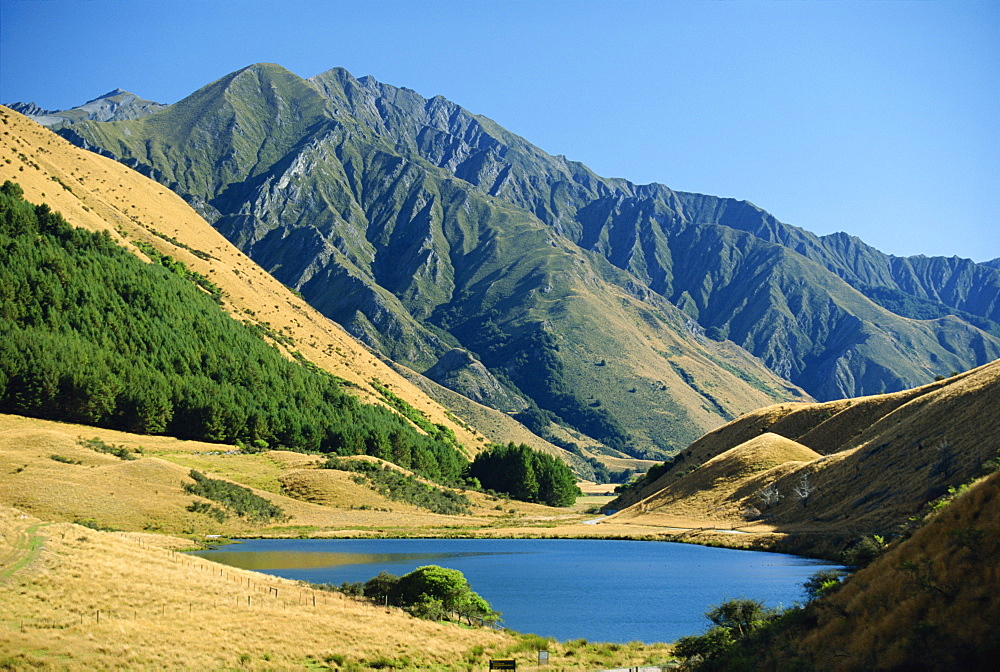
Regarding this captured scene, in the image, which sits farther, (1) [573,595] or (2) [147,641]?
(1) [573,595]

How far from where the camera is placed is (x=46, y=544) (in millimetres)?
35750

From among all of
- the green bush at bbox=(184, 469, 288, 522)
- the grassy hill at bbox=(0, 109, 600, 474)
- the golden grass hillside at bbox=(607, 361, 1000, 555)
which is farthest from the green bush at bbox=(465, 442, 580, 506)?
the green bush at bbox=(184, 469, 288, 522)

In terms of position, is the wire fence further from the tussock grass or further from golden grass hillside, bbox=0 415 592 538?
golden grass hillside, bbox=0 415 592 538

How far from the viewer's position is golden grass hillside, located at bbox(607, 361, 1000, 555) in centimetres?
6150

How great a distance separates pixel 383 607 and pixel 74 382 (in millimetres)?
78300

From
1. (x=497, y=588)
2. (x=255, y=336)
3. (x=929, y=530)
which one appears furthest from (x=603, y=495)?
(x=929, y=530)

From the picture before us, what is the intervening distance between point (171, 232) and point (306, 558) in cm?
12916

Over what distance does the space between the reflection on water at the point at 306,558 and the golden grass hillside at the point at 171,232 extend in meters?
90.8

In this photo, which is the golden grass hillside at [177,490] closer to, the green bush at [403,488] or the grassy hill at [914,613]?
the green bush at [403,488]

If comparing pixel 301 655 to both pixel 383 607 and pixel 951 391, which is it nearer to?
pixel 383 607

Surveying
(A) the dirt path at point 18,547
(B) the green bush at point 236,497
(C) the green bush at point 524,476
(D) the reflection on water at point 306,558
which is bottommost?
(D) the reflection on water at point 306,558

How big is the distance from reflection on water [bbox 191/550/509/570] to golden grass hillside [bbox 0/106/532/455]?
90.8 meters

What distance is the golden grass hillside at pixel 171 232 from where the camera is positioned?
14025 cm

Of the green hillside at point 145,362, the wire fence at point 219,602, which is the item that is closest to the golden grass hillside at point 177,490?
the green hillside at point 145,362
